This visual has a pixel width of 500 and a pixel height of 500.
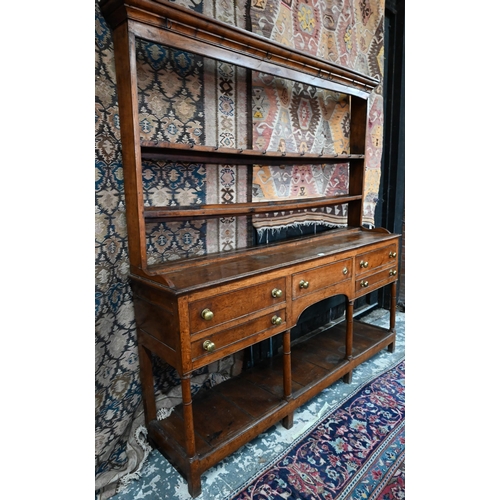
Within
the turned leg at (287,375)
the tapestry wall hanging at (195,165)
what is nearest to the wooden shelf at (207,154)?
the tapestry wall hanging at (195,165)

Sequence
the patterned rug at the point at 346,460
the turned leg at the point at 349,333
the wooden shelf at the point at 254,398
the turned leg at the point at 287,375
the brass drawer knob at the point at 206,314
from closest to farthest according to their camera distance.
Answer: the brass drawer knob at the point at 206,314 < the patterned rug at the point at 346,460 < the wooden shelf at the point at 254,398 < the turned leg at the point at 287,375 < the turned leg at the point at 349,333

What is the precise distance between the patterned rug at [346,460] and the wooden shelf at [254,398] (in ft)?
0.60

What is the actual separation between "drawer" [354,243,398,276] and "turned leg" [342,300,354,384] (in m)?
0.23

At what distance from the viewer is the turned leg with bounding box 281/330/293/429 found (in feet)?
6.16

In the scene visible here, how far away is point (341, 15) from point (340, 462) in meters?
3.05

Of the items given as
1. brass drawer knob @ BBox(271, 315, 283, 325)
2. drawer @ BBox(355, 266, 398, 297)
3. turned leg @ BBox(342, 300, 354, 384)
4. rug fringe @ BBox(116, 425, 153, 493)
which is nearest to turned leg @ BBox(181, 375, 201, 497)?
rug fringe @ BBox(116, 425, 153, 493)

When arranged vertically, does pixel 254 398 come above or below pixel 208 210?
below

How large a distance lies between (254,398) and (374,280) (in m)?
1.20

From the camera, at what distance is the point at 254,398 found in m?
1.98

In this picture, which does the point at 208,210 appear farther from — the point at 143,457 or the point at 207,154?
the point at 143,457

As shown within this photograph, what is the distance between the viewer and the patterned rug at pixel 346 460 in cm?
157

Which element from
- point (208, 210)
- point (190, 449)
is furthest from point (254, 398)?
point (208, 210)

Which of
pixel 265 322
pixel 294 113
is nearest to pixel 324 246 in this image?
pixel 265 322

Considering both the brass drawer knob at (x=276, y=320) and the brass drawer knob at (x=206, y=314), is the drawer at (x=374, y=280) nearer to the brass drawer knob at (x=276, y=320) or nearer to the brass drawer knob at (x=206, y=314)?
the brass drawer knob at (x=276, y=320)
